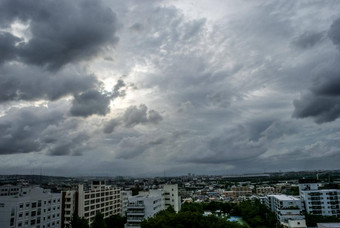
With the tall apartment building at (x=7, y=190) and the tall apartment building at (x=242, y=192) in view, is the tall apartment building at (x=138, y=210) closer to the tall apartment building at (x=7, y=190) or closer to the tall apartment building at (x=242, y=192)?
the tall apartment building at (x=7, y=190)

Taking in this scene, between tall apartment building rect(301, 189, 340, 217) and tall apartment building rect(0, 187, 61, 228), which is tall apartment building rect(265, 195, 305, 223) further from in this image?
tall apartment building rect(0, 187, 61, 228)

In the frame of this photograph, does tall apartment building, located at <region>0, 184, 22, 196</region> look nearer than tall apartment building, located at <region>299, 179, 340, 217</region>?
No

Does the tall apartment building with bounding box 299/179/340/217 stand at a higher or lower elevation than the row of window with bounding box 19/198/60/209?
lower

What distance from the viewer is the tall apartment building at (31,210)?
41656mm

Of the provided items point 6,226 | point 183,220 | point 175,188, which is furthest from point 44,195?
point 175,188

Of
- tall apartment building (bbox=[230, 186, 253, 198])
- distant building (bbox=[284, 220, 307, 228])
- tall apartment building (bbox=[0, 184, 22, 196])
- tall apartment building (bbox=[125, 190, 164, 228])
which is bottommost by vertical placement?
tall apartment building (bbox=[230, 186, 253, 198])

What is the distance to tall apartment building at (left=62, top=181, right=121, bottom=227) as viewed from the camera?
55.2 m

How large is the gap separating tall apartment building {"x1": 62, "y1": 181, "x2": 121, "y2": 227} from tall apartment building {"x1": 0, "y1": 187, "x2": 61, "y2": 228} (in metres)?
2.63

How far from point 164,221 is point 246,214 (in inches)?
1325

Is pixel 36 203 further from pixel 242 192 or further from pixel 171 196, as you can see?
pixel 242 192

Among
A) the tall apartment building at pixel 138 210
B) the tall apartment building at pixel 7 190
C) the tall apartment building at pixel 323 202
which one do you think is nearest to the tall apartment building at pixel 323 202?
the tall apartment building at pixel 323 202

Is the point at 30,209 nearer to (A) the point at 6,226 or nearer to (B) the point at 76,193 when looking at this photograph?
(A) the point at 6,226

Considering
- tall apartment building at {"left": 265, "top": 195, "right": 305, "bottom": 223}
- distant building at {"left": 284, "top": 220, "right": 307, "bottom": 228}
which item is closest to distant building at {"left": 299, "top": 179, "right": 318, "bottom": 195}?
tall apartment building at {"left": 265, "top": 195, "right": 305, "bottom": 223}

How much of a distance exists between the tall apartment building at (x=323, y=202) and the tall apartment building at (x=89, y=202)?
46.7 meters
